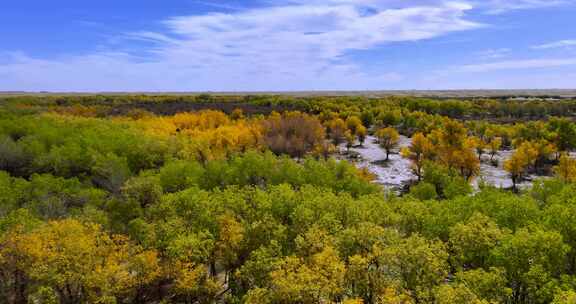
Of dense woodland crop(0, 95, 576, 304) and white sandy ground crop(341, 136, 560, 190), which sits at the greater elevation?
dense woodland crop(0, 95, 576, 304)

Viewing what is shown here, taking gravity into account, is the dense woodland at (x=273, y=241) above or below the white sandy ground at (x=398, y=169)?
above

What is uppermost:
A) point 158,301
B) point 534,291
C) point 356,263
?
point 356,263

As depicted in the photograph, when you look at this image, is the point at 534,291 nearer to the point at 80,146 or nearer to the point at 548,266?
the point at 548,266

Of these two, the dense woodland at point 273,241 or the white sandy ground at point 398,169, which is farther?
the white sandy ground at point 398,169

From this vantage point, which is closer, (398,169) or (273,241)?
(273,241)

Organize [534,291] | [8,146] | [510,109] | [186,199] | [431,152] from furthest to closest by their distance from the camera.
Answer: [510,109] → [431,152] → [8,146] → [186,199] → [534,291]

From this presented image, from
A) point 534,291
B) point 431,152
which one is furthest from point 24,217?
point 431,152

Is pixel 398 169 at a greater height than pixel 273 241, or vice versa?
pixel 273 241

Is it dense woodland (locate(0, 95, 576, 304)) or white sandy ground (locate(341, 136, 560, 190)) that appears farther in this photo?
white sandy ground (locate(341, 136, 560, 190))

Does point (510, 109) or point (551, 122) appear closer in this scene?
point (551, 122)

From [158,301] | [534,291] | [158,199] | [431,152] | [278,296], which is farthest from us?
[431,152]

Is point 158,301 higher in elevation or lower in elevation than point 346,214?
lower
